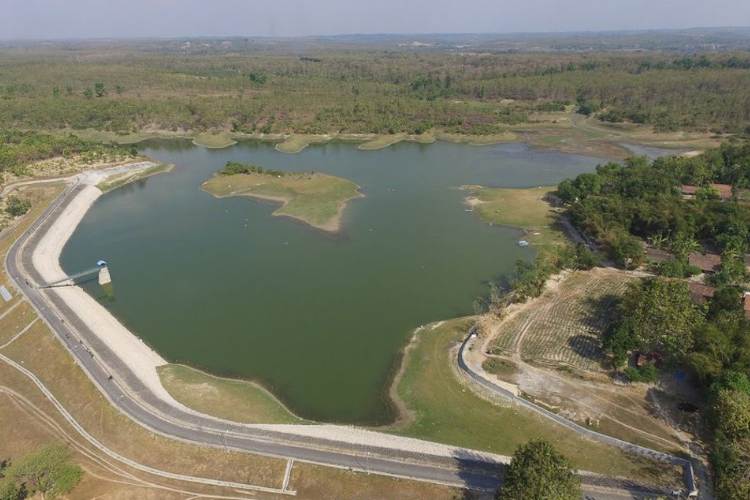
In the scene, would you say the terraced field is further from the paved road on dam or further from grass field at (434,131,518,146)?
grass field at (434,131,518,146)

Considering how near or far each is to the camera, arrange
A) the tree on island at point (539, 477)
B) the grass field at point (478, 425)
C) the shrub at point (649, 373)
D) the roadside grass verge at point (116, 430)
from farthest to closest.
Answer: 1. the shrub at point (649, 373)
2. the roadside grass verge at point (116, 430)
3. the grass field at point (478, 425)
4. the tree on island at point (539, 477)

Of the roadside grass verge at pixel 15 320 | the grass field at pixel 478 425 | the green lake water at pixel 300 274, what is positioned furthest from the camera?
the roadside grass verge at pixel 15 320

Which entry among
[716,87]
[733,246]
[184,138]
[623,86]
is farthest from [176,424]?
[716,87]

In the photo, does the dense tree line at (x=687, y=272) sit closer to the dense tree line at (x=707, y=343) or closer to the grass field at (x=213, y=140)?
the dense tree line at (x=707, y=343)

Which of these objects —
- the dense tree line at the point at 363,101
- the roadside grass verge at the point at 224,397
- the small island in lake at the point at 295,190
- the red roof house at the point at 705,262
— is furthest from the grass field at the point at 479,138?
the roadside grass verge at the point at 224,397

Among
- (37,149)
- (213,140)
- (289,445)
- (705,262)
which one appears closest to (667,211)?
(705,262)
